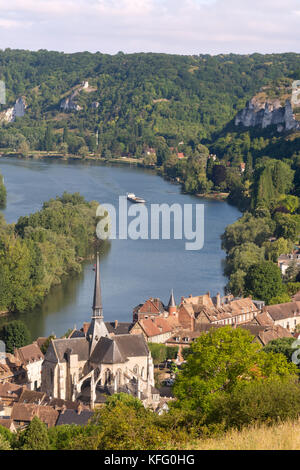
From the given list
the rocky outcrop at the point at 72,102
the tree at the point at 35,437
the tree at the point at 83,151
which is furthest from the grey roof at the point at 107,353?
the rocky outcrop at the point at 72,102

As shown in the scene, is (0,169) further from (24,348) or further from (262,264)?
(24,348)

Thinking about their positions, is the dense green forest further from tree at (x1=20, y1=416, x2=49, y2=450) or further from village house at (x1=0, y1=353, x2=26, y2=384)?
tree at (x1=20, y1=416, x2=49, y2=450)

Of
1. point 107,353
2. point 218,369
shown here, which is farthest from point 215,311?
point 218,369

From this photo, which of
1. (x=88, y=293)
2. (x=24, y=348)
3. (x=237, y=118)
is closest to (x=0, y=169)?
(x=237, y=118)

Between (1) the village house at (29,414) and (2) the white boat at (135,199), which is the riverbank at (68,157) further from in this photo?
(1) the village house at (29,414)

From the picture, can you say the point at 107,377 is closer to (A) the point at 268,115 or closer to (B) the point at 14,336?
(B) the point at 14,336
